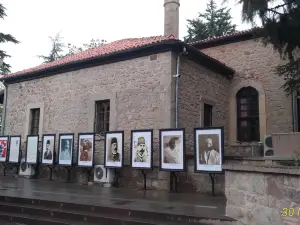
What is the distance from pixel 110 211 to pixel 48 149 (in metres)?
6.45

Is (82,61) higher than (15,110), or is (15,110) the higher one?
(82,61)

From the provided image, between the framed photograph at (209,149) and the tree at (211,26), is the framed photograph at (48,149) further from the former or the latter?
the tree at (211,26)

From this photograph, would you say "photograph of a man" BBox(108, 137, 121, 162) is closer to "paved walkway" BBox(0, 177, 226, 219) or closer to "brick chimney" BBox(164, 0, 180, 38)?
"paved walkway" BBox(0, 177, 226, 219)

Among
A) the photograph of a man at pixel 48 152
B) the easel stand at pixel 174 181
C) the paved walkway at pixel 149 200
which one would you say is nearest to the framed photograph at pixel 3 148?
the photograph of a man at pixel 48 152

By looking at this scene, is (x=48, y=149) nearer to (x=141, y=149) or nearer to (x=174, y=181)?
(x=141, y=149)

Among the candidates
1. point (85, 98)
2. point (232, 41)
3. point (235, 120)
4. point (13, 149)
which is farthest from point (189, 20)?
point (13, 149)

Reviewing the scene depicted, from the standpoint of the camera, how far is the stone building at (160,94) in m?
10.5

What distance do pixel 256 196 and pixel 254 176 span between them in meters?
0.32

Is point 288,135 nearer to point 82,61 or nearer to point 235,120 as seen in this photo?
point 235,120

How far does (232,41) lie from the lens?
Result: 1492cm

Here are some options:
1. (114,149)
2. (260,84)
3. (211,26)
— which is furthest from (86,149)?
(211,26)

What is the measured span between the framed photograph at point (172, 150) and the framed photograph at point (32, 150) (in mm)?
5796

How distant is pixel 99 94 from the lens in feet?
39.9

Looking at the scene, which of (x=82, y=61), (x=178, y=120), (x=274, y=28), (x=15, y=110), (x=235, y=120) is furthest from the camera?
(x=15, y=110)
